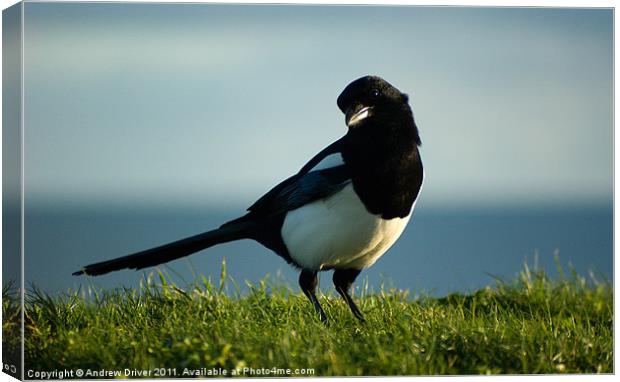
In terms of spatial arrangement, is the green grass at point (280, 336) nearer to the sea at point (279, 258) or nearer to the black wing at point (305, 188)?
the sea at point (279, 258)

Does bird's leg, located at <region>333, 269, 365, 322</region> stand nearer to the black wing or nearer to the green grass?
the green grass

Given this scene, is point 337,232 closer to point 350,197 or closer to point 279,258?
point 350,197

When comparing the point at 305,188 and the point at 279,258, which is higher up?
→ the point at 305,188

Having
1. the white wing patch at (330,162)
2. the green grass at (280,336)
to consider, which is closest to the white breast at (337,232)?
the white wing patch at (330,162)

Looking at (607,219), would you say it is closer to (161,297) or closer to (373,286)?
(373,286)

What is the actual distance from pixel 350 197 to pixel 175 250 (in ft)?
2.78

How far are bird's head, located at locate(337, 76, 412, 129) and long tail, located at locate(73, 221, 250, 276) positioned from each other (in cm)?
73

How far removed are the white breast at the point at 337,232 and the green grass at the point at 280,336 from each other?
0.24 meters

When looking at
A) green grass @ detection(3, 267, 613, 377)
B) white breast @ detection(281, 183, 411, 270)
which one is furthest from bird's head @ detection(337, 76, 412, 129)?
green grass @ detection(3, 267, 613, 377)

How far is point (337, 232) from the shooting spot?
4.82 metres

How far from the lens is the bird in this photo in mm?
4785

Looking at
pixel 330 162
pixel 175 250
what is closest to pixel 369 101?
pixel 330 162

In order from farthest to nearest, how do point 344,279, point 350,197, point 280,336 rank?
1. point 344,279
2. point 350,197
3. point 280,336

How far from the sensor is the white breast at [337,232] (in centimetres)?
479
